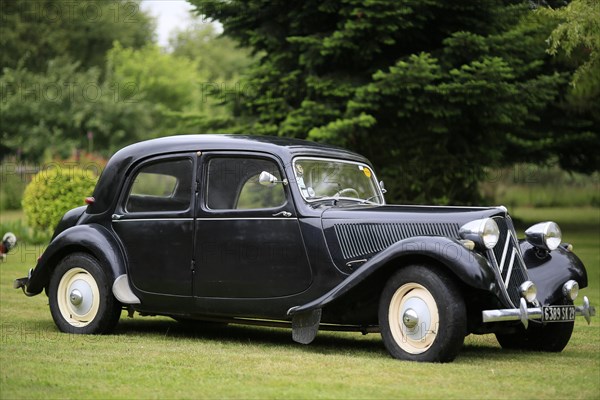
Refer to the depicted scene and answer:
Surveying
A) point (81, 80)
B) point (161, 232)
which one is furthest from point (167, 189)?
point (81, 80)

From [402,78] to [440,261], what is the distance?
11.4 m

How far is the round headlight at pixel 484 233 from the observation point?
6996 millimetres

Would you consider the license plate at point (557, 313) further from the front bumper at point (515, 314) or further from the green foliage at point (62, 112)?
the green foliage at point (62, 112)

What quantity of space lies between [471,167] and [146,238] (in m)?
13.4

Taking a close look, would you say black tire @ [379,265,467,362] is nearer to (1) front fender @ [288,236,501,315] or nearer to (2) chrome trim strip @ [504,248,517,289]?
(1) front fender @ [288,236,501,315]

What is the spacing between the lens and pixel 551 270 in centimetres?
778

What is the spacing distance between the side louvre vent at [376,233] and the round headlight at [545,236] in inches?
41.9

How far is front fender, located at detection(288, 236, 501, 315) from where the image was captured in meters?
6.69

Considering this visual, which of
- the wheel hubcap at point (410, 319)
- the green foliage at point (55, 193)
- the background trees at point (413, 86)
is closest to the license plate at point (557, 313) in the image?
the wheel hubcap at point (410, 319)

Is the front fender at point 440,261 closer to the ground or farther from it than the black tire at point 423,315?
farther from it

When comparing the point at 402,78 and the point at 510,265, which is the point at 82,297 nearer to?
the point at 510,265

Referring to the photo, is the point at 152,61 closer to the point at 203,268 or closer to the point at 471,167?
the point at 471,167

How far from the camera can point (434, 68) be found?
18.1 meters

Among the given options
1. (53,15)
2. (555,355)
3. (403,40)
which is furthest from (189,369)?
(53,15)
